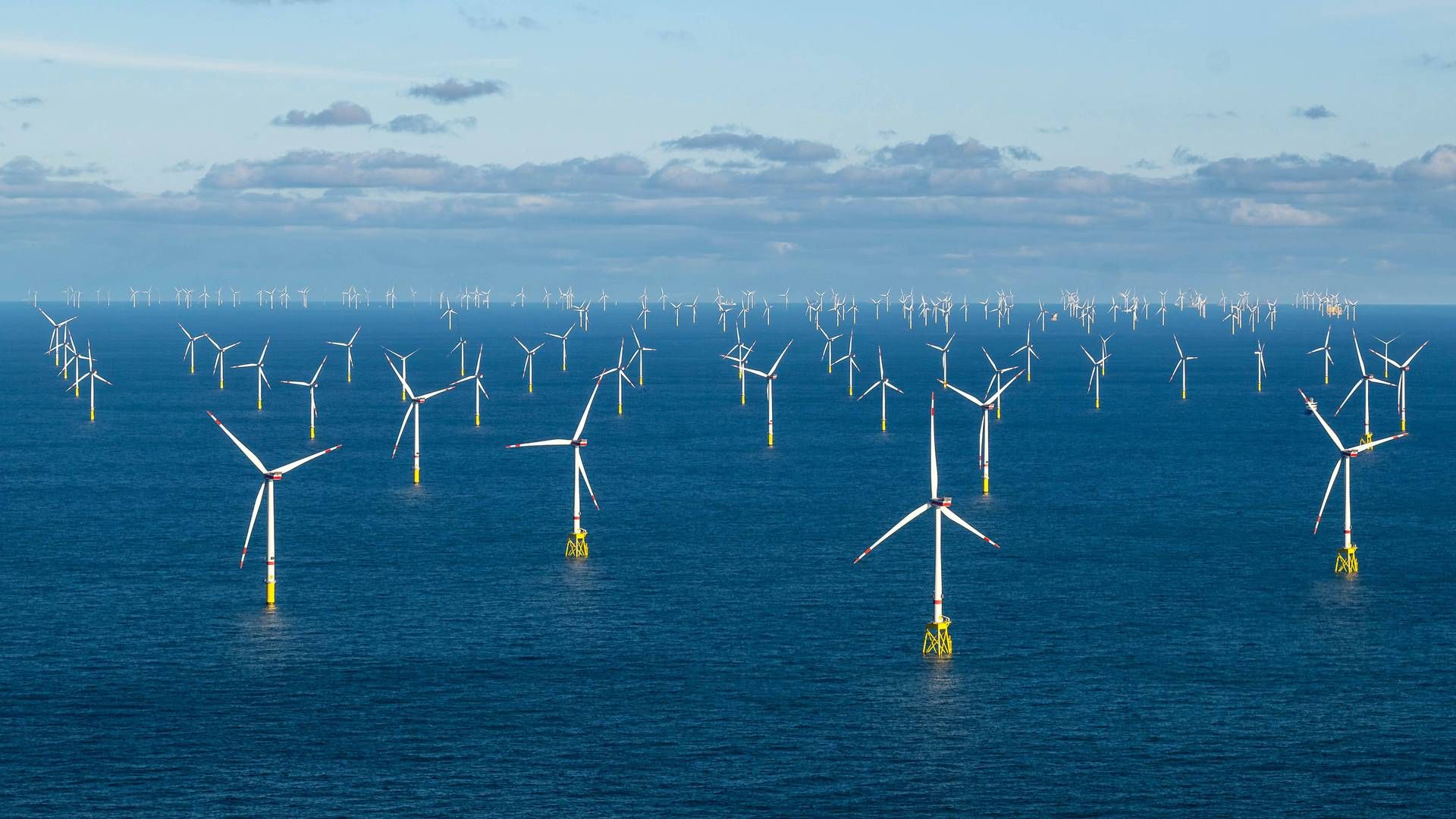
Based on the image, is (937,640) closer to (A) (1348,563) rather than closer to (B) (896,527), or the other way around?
(B) (896,527)

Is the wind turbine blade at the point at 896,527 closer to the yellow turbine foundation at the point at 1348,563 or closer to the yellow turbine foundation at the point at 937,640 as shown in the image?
the yellow turbine foundation at the point at 937,640

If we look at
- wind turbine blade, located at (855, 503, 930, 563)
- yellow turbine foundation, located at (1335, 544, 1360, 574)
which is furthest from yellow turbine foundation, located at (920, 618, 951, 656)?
yellow turbine foundation, located at (1335, 544, 1360, 574)

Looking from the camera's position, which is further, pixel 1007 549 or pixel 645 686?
pixel 1007 549

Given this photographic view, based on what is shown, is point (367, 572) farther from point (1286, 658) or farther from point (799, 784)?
point (1286, 658)

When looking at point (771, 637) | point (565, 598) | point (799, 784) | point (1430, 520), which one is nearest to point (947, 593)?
point (771, 637)

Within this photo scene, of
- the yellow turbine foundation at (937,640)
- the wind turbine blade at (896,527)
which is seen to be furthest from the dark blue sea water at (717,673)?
the wind turbine blade at (896,527)

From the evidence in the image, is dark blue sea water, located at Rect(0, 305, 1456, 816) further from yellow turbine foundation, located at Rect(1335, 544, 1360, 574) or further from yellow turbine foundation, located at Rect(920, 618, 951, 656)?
yellow turbine foundation, located at Rect(920, 618, 951, 656)
